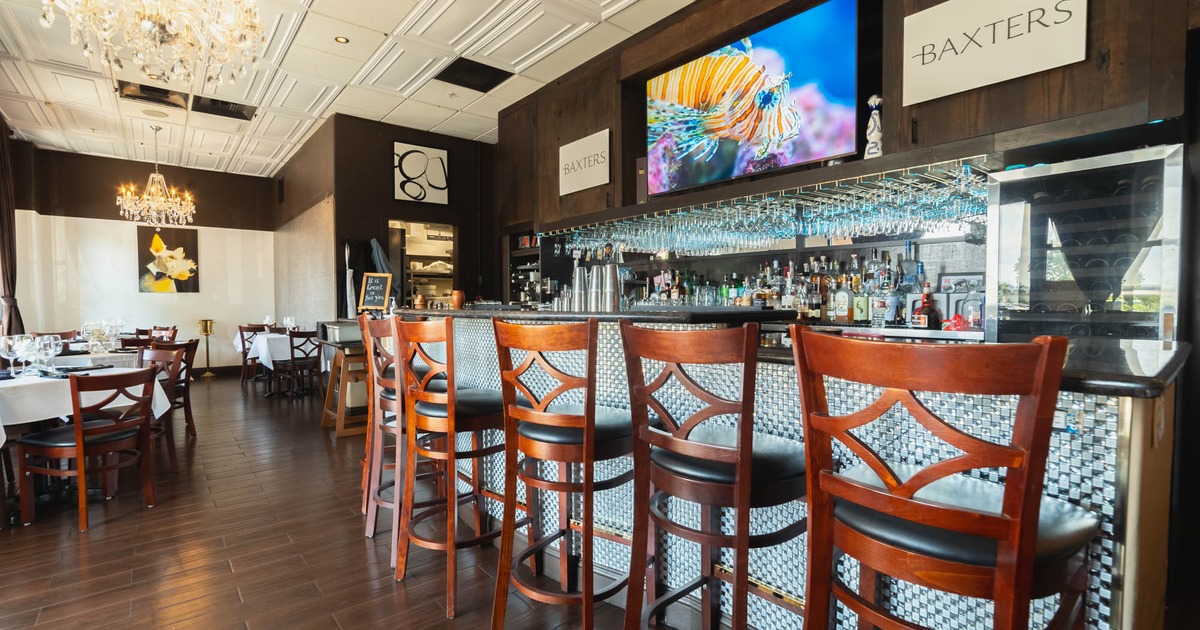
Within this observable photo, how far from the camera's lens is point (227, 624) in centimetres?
213

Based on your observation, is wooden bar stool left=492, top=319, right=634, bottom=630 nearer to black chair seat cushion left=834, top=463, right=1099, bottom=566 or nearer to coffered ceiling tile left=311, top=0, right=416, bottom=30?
black chair seat cushion left=834, top=463, right=1099, bottom=566

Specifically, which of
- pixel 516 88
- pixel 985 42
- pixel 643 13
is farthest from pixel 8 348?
pixel 985 42

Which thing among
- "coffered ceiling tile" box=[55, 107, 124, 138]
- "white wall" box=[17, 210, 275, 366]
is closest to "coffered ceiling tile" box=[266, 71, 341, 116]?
"coffered ceiling tile" box=[55, 107, 124, 138]

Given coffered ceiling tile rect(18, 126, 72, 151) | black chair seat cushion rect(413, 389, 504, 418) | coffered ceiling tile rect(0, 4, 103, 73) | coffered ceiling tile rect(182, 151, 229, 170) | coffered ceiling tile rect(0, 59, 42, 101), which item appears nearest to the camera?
black chair seat cushion rect(413, 389, 504, 418)

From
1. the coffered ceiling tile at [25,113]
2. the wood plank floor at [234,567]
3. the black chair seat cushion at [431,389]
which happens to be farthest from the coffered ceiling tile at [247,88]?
the black chair seat cushion at [431,389]

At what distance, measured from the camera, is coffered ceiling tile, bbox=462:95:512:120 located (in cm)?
621

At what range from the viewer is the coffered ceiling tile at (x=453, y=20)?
4.21 m

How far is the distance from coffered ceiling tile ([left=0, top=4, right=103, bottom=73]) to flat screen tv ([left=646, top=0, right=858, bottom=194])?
16.0ft

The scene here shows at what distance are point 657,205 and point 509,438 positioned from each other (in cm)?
265

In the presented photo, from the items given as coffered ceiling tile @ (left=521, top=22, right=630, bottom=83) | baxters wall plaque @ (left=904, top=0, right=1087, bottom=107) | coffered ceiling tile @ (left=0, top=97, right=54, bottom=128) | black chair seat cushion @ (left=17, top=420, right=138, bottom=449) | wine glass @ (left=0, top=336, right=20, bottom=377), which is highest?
coffered ceiling tile @ (left=521, top=22, right=630, bottom=83)

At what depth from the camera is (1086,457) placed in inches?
50.5

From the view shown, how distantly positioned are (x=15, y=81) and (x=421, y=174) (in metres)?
4.04

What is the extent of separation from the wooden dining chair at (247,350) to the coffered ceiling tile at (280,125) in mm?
2929

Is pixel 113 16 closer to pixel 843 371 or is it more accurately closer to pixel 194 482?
pixel 194 482
